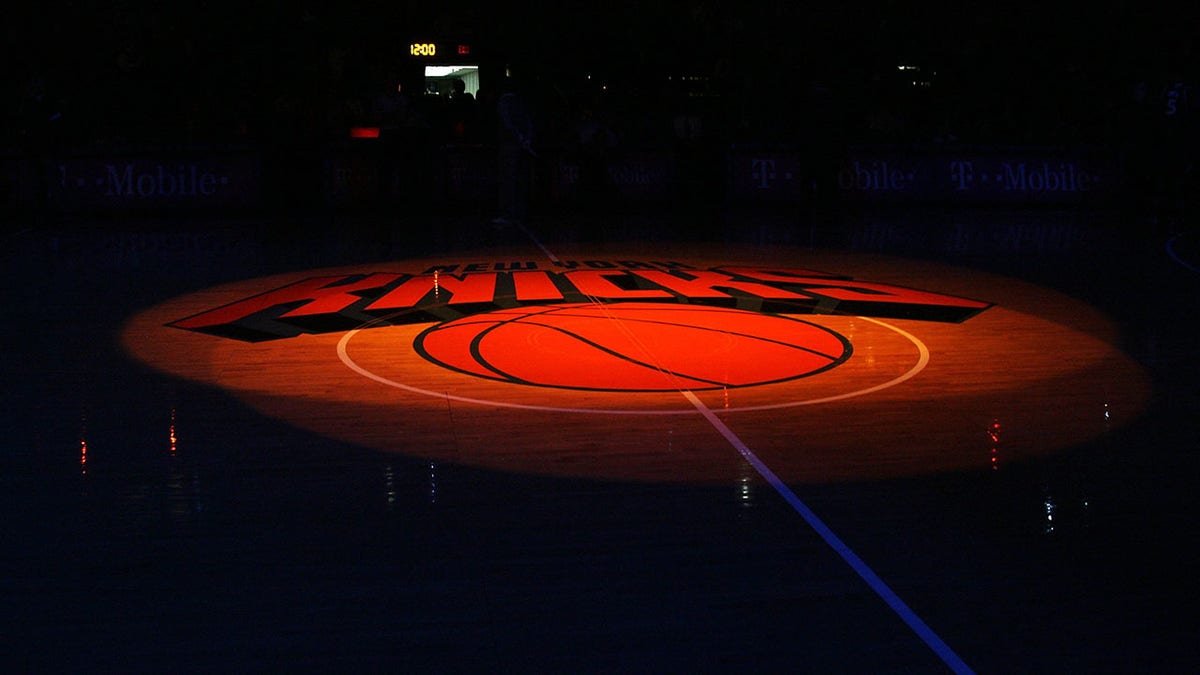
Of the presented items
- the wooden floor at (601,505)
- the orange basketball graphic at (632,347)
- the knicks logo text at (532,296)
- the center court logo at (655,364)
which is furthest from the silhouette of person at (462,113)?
the wooden floor at (601,505)

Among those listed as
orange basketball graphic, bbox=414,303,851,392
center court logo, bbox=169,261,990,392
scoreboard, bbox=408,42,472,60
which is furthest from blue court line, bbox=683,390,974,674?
scoreboard, bbox=408,42,472,60

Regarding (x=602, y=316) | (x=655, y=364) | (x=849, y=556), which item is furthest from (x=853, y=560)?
(x=602, y=316)

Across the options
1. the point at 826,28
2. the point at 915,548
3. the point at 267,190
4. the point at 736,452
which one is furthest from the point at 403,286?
the point at 826,28

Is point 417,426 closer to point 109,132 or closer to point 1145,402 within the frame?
point 1145,402

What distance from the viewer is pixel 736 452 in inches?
241

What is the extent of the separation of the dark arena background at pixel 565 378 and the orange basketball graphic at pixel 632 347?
5 centimetres

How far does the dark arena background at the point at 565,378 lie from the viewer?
4105mm

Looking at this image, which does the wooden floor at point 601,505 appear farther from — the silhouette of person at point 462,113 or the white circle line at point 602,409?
the silhouette of person at point 462,113

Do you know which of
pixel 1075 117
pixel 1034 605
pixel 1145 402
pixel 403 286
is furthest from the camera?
pixel 1075 117

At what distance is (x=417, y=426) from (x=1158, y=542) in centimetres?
375

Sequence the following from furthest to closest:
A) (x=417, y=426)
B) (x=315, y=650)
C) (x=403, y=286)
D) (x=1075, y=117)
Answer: (x=1075, y=117)
(x=403, y=286)
(x=417, y=426)
(x=315, y=650)

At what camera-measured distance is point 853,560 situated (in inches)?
181

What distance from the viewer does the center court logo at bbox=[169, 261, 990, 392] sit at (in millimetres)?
8211

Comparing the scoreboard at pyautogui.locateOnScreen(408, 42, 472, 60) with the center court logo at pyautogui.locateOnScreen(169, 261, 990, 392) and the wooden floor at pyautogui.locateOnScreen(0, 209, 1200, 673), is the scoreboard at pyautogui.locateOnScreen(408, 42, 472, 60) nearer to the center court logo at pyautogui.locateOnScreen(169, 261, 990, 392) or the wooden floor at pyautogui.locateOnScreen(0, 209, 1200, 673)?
the center court logo at pyautogui.locateOnScreen(169, 261, 990, 392)
